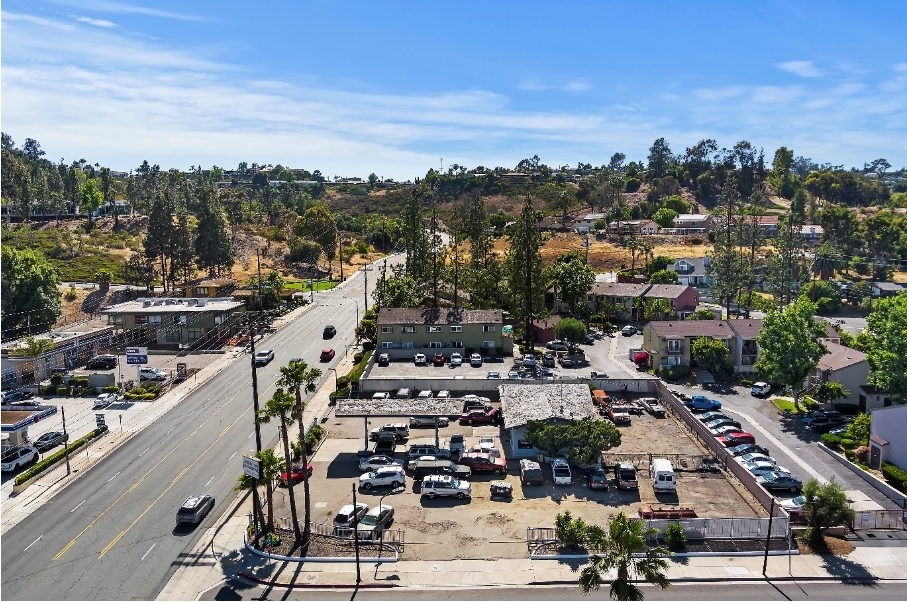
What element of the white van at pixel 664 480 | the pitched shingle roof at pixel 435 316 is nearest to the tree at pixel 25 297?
the pitched shingle roof at pixel 435 316

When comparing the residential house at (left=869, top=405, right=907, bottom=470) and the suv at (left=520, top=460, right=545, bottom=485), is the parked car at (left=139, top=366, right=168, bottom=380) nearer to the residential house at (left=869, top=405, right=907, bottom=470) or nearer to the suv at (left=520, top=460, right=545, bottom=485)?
the suv at (left=520, top=460, right=545, bottom=485)

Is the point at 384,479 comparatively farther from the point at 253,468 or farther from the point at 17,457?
the point at 17,457

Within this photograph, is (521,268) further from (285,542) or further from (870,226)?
(870,226)

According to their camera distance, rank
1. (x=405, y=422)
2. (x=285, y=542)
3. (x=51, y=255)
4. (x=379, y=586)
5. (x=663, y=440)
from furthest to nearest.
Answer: (x=51, y=255) < (x=405, y=422) < (x=663, y=440) < (x=285, y=542) < (x=379, y=586)

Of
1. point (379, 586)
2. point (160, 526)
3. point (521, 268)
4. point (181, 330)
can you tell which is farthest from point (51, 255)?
point (379, 586)

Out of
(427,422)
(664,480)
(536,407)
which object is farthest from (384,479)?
(664,480)
